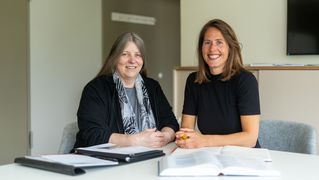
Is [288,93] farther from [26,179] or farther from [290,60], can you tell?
[26,179]

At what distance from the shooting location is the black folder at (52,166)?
4.52ft

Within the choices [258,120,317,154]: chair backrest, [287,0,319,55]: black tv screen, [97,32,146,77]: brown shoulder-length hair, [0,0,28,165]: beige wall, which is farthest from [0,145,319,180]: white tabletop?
[0,0,28,165]: beige wall

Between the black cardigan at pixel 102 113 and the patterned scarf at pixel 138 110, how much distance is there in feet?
0.09

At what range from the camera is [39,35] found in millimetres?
4316

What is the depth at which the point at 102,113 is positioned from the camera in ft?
6.94

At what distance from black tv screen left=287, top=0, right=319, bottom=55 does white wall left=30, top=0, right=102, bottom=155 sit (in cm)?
222

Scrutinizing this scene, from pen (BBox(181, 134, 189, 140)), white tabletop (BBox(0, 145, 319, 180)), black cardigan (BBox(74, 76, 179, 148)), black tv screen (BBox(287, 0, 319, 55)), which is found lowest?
white tabletop (BBox(0, 145, 319, 180))

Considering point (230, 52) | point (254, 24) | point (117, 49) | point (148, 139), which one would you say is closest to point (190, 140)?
point (148, 139)

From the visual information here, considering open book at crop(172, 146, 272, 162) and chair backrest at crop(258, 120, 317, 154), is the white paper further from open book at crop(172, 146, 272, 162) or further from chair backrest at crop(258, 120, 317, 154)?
chair backrest at crop(258, 120, 317, 154)

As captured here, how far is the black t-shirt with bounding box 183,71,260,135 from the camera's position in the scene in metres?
2.07

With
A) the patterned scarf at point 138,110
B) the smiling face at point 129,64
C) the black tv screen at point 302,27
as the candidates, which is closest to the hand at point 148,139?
the patterned scarf at point 138,110

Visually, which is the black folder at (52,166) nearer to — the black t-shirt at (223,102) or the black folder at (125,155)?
the black folder at (125,155)

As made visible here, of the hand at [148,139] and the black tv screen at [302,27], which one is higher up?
the black tv screen at [302,27]

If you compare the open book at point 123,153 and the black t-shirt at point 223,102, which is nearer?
the open book at point 123,153
